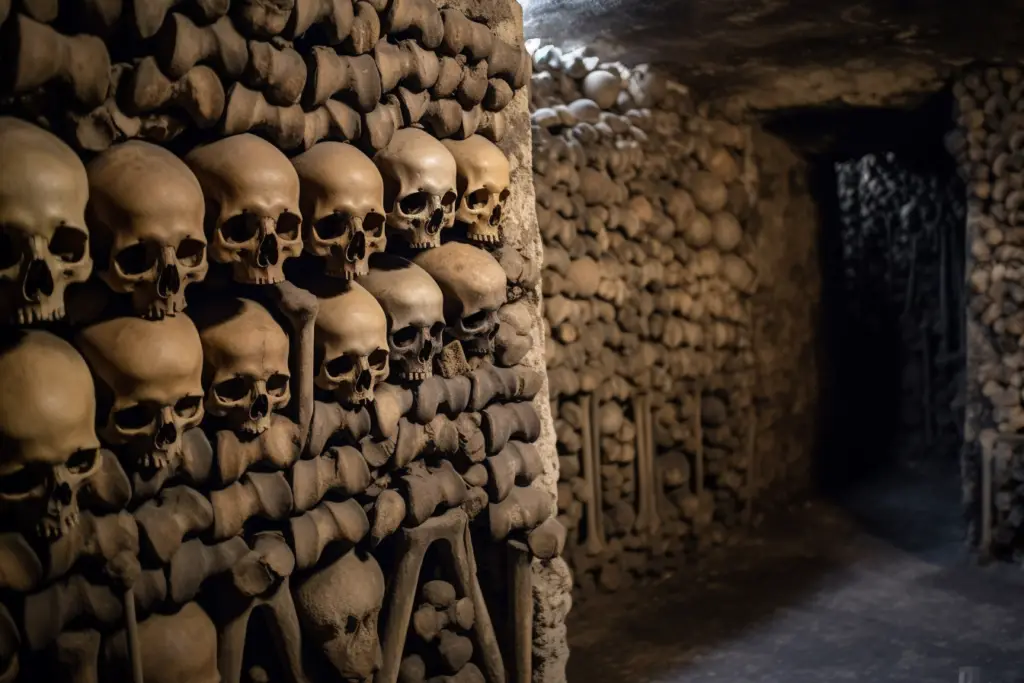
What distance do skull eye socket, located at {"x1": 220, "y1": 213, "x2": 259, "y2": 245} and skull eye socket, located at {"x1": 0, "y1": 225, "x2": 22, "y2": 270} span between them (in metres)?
0.36

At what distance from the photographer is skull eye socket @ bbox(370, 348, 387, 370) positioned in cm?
192

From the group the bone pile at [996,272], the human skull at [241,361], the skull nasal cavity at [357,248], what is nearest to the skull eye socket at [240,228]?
the human skull at [241,361]

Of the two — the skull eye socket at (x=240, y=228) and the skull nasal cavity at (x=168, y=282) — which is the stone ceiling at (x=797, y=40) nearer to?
the skull eye socket at (x=240, y=228)

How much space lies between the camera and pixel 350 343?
1849mm

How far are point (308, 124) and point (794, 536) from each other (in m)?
4.13

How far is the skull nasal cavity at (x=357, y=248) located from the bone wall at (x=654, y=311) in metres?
2.12

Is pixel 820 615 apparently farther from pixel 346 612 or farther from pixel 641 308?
pixel 346 612

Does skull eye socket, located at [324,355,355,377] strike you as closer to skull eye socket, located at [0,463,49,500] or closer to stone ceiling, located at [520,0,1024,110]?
skull eye socket, located at [0,463,49,500]

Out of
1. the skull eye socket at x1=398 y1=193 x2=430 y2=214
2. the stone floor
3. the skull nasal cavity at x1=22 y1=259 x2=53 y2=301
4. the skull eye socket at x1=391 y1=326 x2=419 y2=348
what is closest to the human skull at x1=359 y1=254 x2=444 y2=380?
the skull eye socket at x1=391 y1=326 x2=419 y2=348

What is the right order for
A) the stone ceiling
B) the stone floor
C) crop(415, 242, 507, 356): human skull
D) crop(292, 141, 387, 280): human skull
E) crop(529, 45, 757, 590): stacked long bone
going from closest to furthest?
1. crop(292, 141, 387, 280): human skull
2. crop(415, 242, 507, 356): human skull
3. the stone floor
4. the stone ceiling
5. crop(529, 45, 757, 590): stacked long bone

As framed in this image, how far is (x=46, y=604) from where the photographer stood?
1.40 metres

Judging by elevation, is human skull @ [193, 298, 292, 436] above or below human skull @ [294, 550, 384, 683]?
above

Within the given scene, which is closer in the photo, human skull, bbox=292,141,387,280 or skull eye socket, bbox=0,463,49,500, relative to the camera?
skull eye socket, bbox=0,463,49,500

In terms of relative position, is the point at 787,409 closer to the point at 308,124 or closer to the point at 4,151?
the point at 308,124
